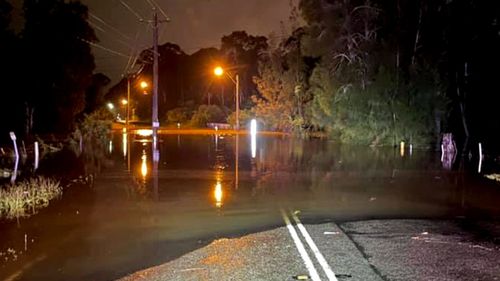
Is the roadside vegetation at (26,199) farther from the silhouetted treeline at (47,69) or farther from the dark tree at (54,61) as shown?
the dark tree at (54,61)

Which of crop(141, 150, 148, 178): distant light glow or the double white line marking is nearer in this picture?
the double white line marking

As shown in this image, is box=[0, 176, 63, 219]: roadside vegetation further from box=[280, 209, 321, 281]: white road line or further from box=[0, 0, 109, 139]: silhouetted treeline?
box=[0, 0, 109, 139]: silhouetted treeline

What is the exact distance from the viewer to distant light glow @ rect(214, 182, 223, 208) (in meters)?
14.4

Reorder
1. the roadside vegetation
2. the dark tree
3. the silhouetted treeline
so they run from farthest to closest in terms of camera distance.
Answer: the dark tree → the silhouetted treeline → the roadside vegetation

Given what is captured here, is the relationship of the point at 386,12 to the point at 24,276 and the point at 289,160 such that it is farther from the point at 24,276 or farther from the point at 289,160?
the point at 24,276

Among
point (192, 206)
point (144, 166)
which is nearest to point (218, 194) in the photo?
point (192, 206)

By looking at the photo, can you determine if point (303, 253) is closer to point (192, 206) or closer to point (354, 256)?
point (354, 256)

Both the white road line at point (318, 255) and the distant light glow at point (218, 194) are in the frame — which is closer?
the white road line at point (318, 255)

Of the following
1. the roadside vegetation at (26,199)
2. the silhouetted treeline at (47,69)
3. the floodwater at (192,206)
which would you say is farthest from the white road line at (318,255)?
the silhouetted treeline at (47,69)

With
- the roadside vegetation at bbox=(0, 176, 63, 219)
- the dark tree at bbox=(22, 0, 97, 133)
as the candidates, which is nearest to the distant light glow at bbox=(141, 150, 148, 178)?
the roadside vegetation at bbox=(0, 176, 63, 219)

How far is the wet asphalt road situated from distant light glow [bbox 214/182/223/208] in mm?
3556

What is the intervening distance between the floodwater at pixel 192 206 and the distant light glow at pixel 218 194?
0.09ft

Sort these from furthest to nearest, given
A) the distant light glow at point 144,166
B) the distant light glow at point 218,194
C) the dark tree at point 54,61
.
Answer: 1. the dark tree at point 54,61
2. the distant light glow at point 144,166
3. the distant light glow at point 218,194

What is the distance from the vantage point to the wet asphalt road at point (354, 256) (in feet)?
25.3
